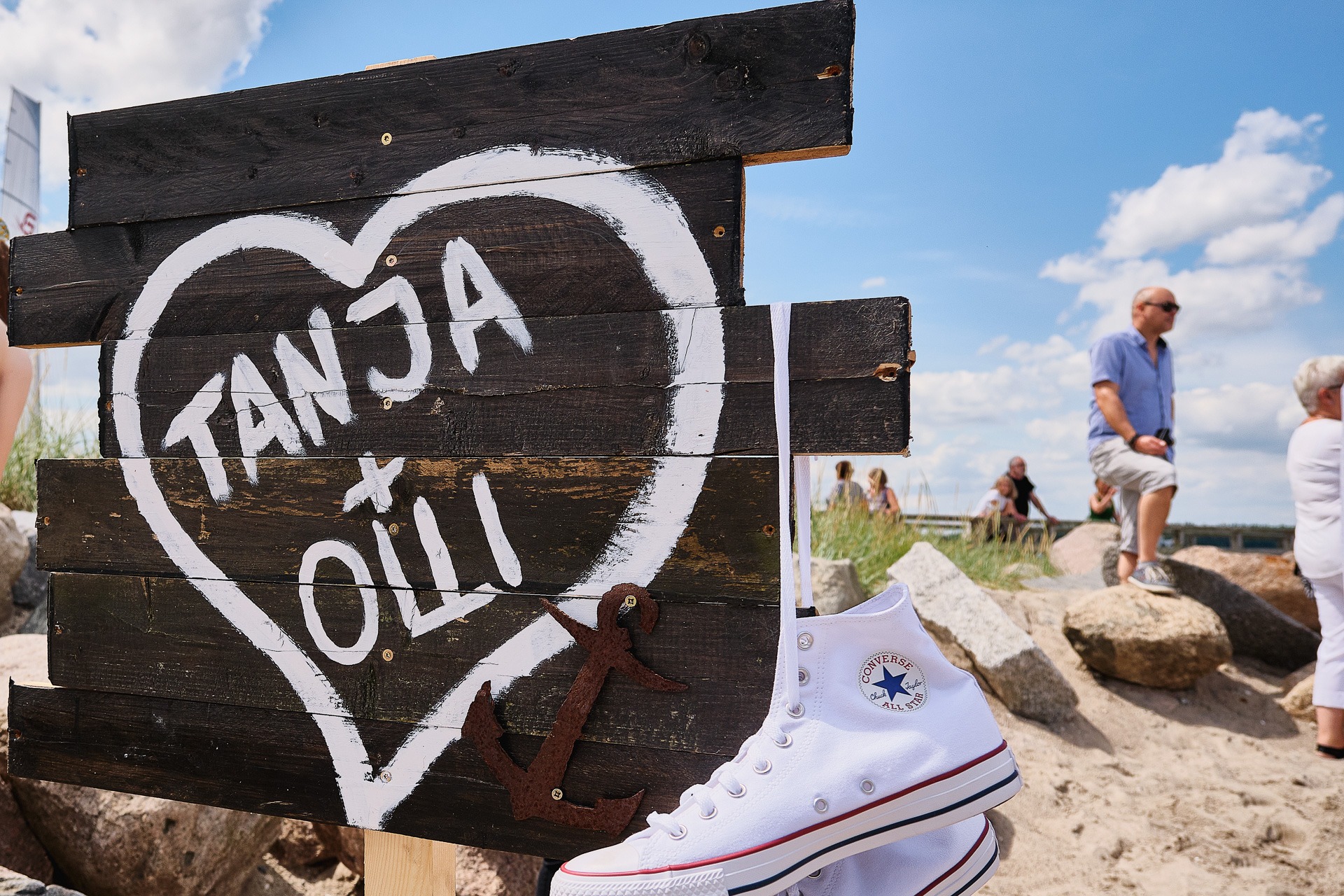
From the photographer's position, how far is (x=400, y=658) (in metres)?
1.97

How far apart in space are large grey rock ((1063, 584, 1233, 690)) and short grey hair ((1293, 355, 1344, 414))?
4.27 feet

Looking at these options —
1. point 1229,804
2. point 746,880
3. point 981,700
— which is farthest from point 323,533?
point 1229,804

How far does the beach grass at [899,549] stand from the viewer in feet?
19.5

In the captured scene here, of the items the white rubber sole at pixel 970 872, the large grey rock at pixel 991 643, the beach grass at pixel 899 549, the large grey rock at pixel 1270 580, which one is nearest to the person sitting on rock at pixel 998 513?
the beach grass at pixel 899 549

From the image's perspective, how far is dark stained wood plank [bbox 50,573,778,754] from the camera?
5.74 ft

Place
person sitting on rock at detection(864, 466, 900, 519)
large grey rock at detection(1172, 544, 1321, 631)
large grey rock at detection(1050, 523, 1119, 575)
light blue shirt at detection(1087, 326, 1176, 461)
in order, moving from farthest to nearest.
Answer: large grey rock at detection(1050, 523, 1119, 575), person sitting on rock at detection(864, 466, 900, 519), large grey rock at detection(1172, 544, 1321, 631), light blue shirt at detection(1087, 326, 1176, 461)

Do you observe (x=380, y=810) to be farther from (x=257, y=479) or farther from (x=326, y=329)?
(x=326, y=329)

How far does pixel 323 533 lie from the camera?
2.02m

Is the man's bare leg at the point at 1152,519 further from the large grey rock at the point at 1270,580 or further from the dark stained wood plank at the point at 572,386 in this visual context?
the dark stained wood plank at the point at 572,386

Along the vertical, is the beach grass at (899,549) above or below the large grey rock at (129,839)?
above

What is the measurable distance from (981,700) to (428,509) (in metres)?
1.15

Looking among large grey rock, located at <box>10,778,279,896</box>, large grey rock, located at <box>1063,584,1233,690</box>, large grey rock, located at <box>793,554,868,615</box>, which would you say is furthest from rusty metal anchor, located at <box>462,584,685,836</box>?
large grey rock, located at <box>1063,584,1233,690</box>

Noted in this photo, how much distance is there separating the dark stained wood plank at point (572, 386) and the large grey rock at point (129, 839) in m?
1.22

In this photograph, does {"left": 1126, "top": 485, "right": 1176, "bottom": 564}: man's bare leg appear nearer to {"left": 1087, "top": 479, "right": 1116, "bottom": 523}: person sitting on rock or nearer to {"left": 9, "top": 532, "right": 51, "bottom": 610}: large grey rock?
{"left": 1087, "top": 479, "right": 1116, "bottom": 523}: person sitting on rock
